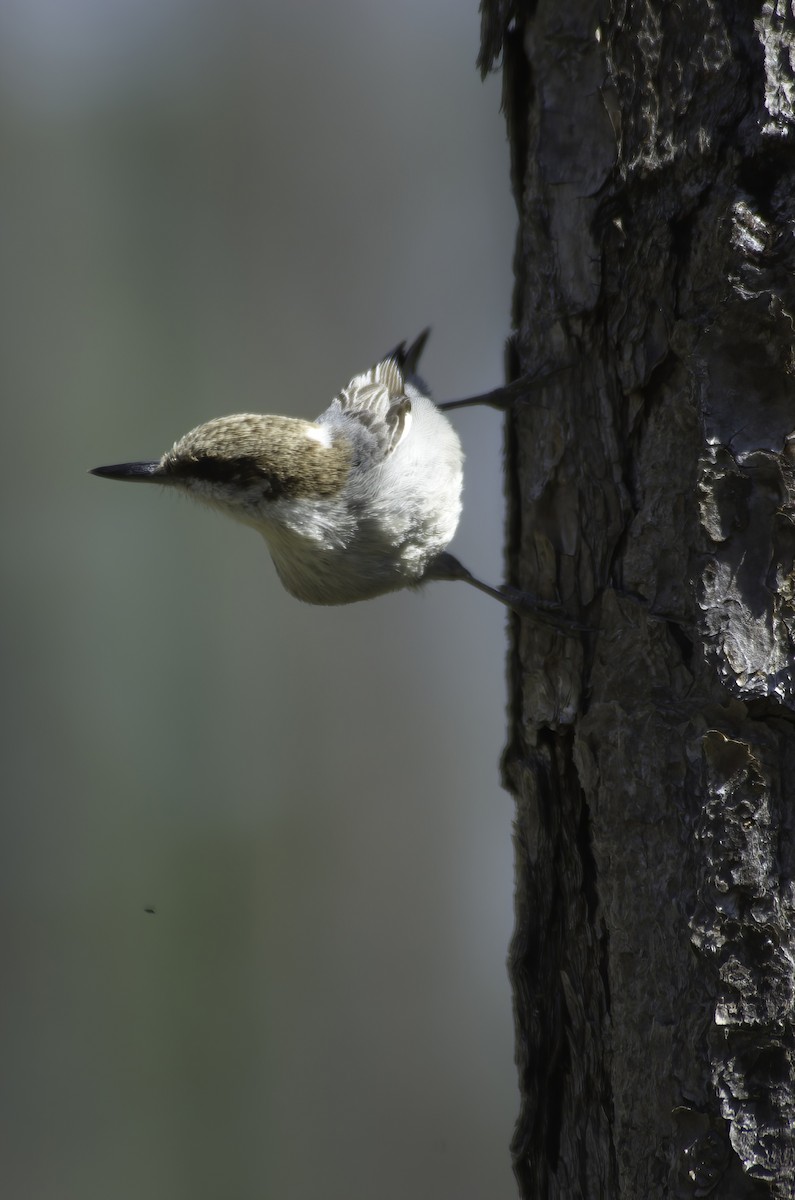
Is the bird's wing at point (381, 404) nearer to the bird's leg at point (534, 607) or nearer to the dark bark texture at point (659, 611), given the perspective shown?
the bird's leg at point (534, 607)

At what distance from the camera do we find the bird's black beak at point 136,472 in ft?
8.35

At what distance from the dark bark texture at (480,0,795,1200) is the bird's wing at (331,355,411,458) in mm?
908

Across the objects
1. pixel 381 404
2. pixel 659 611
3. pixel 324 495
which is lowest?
pixel 659 611

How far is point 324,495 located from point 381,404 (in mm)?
609

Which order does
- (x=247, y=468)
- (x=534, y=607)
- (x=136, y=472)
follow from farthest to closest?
(x=136, y=472), (x=247, y=468), (x=534, y=607)

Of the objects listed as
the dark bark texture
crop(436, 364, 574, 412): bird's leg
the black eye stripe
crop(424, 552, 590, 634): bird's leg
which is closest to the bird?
the black eye stripe

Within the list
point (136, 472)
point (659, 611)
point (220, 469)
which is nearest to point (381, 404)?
point (220, 469)

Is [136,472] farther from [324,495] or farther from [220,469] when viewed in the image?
[324,495]

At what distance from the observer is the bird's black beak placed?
100 inches

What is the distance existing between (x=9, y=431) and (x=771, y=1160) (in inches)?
222

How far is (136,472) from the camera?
2.57 meters

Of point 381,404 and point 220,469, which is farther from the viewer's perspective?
point 381,404

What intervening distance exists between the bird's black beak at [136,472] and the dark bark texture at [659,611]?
1.12 metres

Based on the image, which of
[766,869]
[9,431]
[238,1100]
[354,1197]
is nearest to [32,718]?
[9,431]
